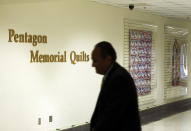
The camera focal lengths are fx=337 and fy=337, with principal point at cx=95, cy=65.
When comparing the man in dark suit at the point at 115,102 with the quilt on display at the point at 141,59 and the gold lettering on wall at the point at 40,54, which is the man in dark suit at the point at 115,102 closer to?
the gold lettering on wall at the point at 40,54

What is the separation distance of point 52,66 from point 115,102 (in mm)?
4519

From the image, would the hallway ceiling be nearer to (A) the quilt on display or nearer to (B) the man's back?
(A) the quilt on display

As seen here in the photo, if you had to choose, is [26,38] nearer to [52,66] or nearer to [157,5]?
[52,66]

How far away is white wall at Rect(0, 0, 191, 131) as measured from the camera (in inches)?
241

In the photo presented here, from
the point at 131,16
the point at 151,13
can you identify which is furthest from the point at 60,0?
the point at 151,13

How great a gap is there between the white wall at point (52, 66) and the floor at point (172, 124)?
1.90m

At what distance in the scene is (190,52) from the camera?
42.5 ft

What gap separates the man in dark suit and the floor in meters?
6.11

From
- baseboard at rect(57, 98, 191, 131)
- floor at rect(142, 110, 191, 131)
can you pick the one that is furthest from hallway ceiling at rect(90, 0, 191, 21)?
floor at rect(142, 110, 191, 131)

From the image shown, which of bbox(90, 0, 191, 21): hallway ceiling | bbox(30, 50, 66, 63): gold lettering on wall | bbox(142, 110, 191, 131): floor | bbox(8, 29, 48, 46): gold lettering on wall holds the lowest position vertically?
bbox(142, 110, 191, 131): floor

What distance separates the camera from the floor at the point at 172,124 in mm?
8742

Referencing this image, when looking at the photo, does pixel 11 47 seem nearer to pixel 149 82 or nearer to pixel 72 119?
pixel 72 119

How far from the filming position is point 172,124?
9383 mm

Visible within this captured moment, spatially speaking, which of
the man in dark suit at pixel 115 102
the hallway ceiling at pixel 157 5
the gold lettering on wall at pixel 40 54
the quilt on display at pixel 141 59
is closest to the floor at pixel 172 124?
the quilt on display at pixel 141 59
